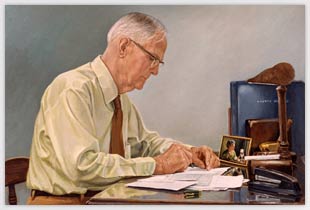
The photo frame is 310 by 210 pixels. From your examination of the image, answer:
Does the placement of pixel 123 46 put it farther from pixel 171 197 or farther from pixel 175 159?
pixel 171 197

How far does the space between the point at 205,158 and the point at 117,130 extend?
0.37m

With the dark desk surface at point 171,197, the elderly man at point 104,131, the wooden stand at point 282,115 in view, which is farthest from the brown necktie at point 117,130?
the wooden stand at point 282,115

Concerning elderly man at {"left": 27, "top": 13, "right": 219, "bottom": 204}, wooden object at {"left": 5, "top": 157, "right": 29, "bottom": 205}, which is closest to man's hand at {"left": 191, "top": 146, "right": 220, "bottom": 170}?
elderly man at {"left": 27, "top": 13, "right": 219, "bottom": 204}

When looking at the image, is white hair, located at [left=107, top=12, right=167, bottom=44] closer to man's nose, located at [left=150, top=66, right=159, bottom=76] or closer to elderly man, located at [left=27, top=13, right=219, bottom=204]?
elderly man, located at [left=27, top=13, right=219, bottom=204]

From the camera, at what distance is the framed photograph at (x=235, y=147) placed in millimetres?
2337

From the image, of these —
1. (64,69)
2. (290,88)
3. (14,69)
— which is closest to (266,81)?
(290,88)

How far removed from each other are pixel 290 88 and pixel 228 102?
10.0 inches

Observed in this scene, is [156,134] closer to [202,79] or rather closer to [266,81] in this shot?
[202,79]

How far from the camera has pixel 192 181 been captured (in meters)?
2.29

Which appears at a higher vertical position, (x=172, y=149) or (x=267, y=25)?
(x=267, y=25)

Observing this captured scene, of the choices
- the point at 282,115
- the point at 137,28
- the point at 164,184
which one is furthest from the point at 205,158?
the point at 137,28

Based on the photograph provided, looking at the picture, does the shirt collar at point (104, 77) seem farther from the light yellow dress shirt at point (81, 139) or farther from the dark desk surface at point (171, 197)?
the dark desk surface at point (171, 197)

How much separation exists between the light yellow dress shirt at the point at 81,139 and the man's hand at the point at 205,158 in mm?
118

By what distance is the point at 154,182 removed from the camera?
228 cm
